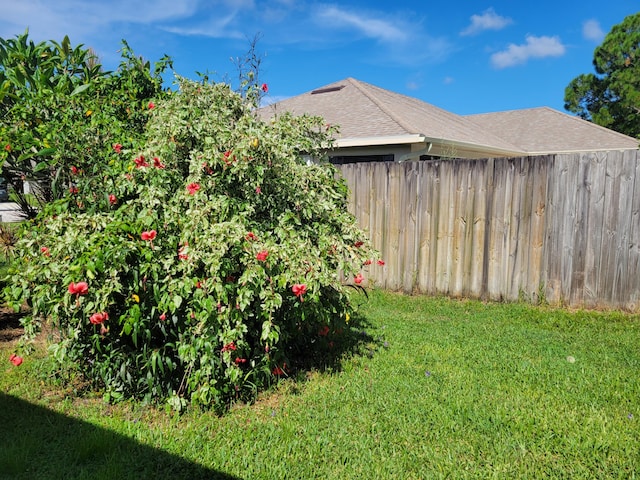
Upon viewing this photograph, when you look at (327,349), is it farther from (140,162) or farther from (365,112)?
(365,112)

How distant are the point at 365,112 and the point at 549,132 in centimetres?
882

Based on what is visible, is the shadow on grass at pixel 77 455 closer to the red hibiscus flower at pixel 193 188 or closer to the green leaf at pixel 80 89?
the red hibiscus flower at pixel 193 188

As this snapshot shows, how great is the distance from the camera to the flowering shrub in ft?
9.78

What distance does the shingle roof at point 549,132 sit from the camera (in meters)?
15.2

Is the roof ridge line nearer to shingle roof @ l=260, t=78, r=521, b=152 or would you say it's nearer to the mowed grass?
shingle roof @ l=260, t=78, r=521, b=152

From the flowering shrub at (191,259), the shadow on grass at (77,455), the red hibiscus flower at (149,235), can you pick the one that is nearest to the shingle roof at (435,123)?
the flowering shrub at (191,259)

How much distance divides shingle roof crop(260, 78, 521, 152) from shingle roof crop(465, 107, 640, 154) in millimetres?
1806

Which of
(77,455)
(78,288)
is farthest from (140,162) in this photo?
(77,455)

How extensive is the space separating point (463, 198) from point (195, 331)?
165 inches

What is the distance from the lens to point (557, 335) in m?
4.66

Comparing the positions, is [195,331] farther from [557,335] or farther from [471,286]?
[471,286]

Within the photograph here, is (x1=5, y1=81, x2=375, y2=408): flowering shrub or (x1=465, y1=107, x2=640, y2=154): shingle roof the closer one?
(x1=5, y1=81, x2=375, y2=408): flowering shrub

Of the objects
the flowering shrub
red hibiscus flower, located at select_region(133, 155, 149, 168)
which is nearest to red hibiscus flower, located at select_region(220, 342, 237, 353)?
the flowering shrub

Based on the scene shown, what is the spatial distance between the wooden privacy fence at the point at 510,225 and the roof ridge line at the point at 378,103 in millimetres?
3722
